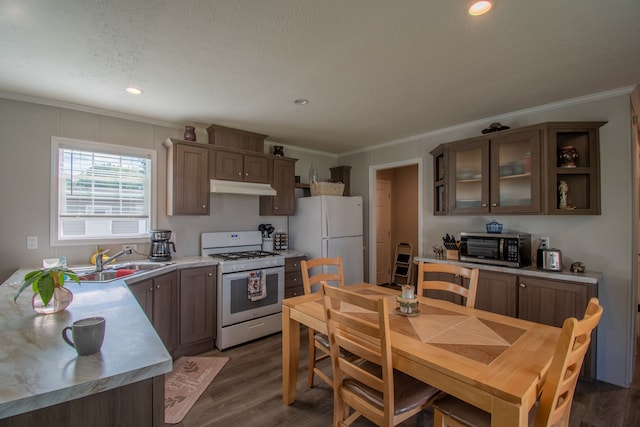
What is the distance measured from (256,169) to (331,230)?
1.28 m

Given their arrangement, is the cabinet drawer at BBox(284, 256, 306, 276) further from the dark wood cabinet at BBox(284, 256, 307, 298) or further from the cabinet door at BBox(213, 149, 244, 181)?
the cabinet door at BBox(213, 149, 244, 181)

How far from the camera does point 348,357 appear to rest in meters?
2.02

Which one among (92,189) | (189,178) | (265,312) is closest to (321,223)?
(265,312)

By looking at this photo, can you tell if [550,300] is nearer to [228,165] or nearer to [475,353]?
[475,353]

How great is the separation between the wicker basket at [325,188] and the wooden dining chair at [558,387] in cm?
309

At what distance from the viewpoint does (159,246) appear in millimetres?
3186

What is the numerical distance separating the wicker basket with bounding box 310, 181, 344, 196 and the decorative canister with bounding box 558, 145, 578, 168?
2.55 meters

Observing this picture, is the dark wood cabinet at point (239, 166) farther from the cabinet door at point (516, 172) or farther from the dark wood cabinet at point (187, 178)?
the cabinet door at point (516, 172)

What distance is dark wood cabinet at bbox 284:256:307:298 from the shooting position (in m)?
3.70

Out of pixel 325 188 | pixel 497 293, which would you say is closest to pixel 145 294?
pixel 325 188

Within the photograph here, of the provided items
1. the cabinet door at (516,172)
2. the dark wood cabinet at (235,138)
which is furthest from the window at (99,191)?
the cabinet door at (516,172)

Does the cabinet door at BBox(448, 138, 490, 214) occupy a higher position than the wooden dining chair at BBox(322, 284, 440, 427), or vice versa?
the cabinet door at BBox(448, 138, 490, 214)

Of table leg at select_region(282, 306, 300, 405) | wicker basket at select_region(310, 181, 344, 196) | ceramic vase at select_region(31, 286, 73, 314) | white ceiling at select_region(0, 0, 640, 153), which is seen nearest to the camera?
ceramic vase at select_region(31, 286, 73, 314)

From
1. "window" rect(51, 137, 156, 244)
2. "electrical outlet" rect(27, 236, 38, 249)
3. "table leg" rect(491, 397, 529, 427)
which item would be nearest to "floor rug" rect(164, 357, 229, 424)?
"window" rect(51, 137, 156, 244)
